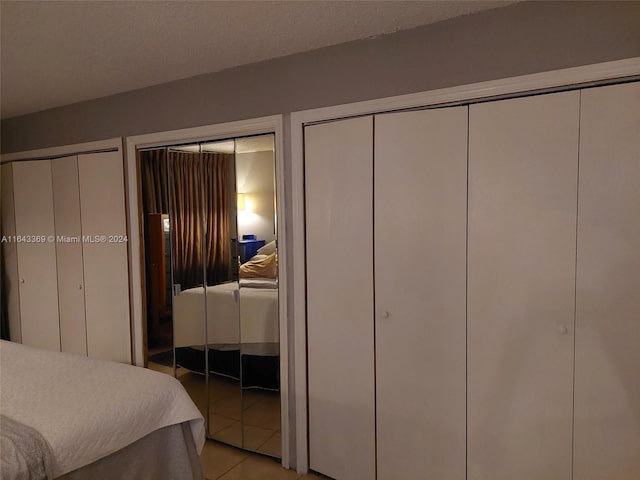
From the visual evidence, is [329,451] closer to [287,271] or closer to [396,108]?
[287,271]

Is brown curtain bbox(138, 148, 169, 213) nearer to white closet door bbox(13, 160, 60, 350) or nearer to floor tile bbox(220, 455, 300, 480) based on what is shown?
white closet door bbox(13, 160, 60, 350)

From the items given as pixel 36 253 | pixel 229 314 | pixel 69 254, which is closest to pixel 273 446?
pixel 229 314

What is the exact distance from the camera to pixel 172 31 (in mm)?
2043

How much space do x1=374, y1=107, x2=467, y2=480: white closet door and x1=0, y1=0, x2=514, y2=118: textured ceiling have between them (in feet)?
1.57

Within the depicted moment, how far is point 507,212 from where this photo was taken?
1885mm

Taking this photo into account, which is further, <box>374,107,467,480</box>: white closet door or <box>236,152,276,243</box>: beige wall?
<box>236,152,276,243</box>: beige wall

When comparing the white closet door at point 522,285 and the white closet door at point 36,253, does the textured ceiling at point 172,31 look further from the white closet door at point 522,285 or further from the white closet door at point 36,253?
the white closet door at point 36,253

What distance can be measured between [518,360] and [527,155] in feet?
3.05

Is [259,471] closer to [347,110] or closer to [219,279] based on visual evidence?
[219,279]

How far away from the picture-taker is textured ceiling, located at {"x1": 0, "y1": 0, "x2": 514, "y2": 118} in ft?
5.95

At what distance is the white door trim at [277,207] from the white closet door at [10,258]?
1598 millimetres

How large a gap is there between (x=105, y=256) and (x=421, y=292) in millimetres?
2536

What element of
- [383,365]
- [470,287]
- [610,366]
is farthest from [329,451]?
[610,366]

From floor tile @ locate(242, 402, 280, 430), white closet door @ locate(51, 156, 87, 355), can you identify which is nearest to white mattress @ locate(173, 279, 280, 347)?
floor tile @ locate(242, 402, 280, 430)
